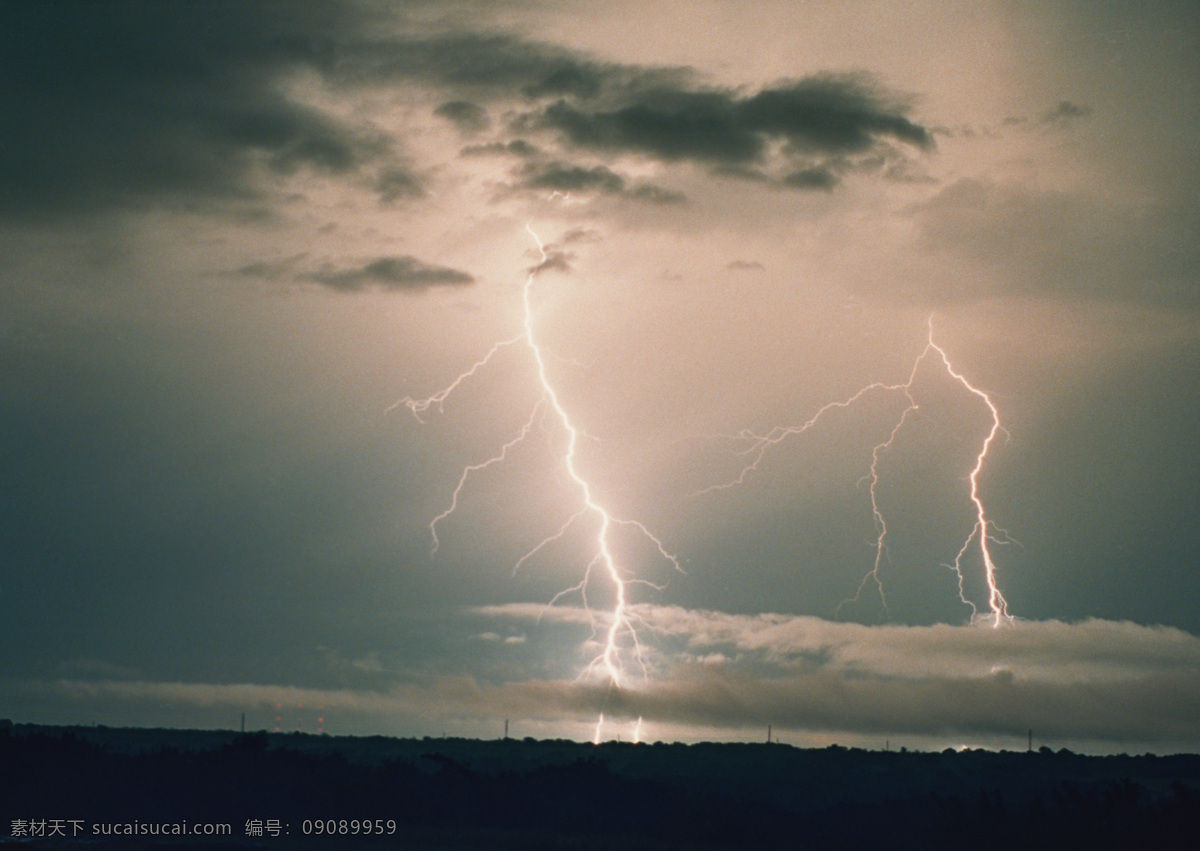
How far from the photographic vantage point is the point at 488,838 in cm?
4425

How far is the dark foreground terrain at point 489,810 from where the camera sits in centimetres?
4203

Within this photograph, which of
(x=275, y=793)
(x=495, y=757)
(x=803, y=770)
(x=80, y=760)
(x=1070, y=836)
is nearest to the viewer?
(x=1070, y=836)

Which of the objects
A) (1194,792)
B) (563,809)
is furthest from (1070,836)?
(563,809)

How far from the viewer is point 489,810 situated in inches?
1906

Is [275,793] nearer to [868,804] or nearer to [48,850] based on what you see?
[48,850]

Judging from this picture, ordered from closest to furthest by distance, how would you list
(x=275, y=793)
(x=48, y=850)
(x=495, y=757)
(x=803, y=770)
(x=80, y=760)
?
1. (x=48, y=850)
2. (x=275, y=793)
3. (x=80, y=760)
4. (x=803, y=770)
5. (x=495, y=757)

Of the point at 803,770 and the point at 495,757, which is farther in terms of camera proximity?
the point at 495,757

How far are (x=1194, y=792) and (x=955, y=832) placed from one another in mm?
9633

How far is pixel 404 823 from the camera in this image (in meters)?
45.3

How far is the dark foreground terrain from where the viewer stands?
42031 millimetres

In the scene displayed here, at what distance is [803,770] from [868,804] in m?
17.6

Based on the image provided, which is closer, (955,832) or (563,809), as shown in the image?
(955,832)

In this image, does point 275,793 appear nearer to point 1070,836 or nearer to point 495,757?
point 1070,836

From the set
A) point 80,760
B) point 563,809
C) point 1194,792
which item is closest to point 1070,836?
point 1194,792
